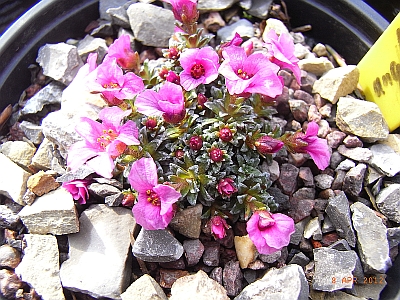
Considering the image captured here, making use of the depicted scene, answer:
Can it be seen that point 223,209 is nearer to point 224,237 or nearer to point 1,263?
point 224,237

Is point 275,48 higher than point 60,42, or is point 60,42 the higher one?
point 275,48

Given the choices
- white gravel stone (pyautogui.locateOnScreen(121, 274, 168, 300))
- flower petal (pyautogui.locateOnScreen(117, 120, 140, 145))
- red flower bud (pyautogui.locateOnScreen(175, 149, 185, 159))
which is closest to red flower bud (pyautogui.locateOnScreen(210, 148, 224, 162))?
red flower bud (pyautogui.locateOnScreen(175, 149, 185, 159))

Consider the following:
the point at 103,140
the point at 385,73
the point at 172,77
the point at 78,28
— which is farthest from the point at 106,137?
the point at 385,73

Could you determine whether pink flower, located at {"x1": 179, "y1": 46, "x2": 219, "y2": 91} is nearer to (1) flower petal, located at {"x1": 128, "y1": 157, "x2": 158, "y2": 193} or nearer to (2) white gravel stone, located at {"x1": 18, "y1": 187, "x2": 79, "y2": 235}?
(1) flower petal, located at {"x1": 128, "y1": 157, "x2": 158, "y2": 193}

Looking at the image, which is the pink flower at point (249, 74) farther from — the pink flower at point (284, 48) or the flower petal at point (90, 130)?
the flower petal at point (90, 130)

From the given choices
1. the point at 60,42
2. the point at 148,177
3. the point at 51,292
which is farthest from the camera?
the point at 60,42

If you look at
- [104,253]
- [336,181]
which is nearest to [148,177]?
[104,253]
